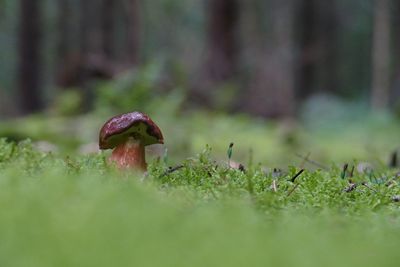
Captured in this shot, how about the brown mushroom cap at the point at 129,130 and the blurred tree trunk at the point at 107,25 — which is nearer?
the brown mushroom cap at the point at 129,130

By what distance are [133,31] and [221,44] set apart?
4.34 m

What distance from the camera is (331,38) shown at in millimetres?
31672

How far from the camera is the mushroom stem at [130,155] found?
8.31 feet

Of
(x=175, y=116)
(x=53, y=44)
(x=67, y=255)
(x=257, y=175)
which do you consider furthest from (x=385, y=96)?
(x=53, y=44)

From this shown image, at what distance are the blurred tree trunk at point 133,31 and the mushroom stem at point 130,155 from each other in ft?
49.4

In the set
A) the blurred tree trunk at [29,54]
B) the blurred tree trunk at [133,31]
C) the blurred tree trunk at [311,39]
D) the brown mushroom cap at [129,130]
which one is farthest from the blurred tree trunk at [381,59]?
the brown mushroom cap at [129,130]

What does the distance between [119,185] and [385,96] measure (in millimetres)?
21079

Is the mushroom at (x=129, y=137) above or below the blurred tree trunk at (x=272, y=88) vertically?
above

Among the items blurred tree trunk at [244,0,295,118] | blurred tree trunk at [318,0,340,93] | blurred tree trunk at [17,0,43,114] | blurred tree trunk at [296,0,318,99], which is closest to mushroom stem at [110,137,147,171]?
blurred tree trunk at [244,0,295,118]

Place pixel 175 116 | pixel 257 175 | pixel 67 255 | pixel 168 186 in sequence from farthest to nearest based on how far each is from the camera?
1. pixel 175 116
2. pixel 257 175
3. pixel 168 186
4. pixel 67 255

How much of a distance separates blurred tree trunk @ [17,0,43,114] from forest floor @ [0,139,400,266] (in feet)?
56.4

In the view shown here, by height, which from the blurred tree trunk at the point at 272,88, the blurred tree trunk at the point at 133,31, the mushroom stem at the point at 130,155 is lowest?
the blurred tree trunk at the point at 272,88

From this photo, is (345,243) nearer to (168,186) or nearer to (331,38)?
(168,186)

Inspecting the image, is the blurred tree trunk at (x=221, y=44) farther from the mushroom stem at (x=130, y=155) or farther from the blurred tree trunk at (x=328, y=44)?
the blurred tree trunk at (x=328, y=44)
